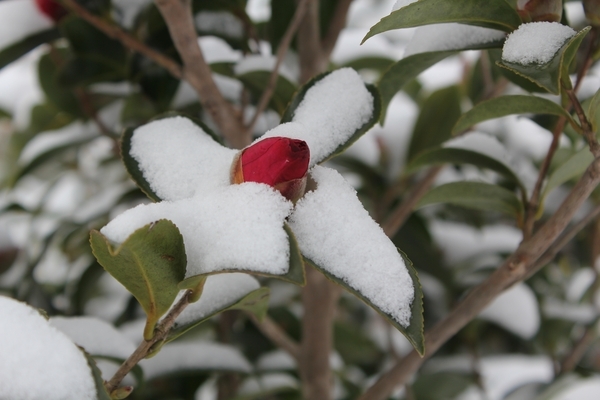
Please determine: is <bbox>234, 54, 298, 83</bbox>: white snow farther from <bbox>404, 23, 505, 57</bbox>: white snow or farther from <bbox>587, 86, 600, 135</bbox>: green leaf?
<bbox>587, 86, 600, 135</bbox>: green leaf

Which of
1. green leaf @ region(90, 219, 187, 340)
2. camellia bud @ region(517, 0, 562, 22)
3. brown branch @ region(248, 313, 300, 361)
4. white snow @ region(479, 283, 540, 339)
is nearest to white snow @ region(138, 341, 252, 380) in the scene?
brown branch @ region(248, 313, 300, 361)

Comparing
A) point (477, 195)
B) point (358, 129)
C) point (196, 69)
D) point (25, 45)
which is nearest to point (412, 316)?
point (358, 129)

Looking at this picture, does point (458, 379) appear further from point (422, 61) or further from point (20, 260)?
point (20, 260)

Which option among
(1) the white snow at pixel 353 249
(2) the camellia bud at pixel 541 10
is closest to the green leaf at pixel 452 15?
(2) the camellia bud at pixel 541 10

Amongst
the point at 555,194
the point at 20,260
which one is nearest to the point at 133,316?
the point at 20,260

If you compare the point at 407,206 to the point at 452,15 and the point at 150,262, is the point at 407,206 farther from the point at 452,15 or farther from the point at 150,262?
the point at 150,262
